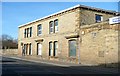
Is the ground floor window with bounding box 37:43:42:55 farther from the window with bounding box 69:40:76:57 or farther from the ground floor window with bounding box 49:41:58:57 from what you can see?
the window with bounding box 69:40:76:57

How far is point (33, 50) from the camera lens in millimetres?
42969

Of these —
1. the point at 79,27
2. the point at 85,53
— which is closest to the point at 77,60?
the point at 85,53

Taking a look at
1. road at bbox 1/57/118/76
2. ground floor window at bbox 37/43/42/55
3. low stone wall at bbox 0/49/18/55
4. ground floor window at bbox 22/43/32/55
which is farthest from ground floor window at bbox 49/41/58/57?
low stone wall at bbox 0/49/18/55

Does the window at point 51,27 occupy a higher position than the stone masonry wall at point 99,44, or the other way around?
the window at point 51,27

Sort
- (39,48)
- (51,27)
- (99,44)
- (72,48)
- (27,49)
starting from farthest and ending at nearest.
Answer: (27,49) < (39,48) < (51,27) < (72,48) < (99,44)

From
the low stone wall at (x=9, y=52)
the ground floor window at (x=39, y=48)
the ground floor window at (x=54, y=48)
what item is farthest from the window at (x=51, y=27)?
the low stone wall at (x=9, y=52)

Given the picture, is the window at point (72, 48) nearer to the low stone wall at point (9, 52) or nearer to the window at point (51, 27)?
the window at point (51, 27)

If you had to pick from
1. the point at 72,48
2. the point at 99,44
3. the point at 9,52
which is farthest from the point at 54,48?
the point at 9,52

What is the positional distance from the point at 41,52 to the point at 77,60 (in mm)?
11538

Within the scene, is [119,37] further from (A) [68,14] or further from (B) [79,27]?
(A) [68,14]

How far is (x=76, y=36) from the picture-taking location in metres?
29.9

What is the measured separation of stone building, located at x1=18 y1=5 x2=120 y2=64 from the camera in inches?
993

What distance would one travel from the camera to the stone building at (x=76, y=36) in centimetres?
2523

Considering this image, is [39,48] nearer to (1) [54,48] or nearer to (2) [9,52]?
(1) [54,48]
